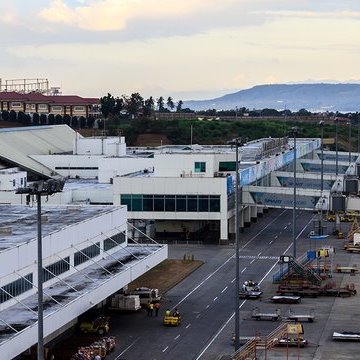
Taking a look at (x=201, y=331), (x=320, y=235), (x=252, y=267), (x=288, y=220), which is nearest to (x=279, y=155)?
(x=288, y=220)

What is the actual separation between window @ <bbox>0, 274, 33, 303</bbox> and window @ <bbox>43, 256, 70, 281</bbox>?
2.52 metres

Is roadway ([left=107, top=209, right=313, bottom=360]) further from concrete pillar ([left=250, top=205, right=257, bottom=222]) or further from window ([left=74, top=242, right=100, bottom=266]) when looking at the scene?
concrete pillar ([left=250, top=205, right=257, bottom=222])

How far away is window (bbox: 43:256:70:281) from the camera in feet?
201

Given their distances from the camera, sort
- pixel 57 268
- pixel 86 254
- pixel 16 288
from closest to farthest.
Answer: pixel 16 288 → pixel 57 268 → pixel 86 254

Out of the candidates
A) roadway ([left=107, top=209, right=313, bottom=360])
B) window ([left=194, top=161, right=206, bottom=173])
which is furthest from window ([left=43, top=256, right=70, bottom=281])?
Answer: window ([left=194, top=161, right=206, bottom=173])

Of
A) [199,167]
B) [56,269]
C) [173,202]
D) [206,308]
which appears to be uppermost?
[199,167]

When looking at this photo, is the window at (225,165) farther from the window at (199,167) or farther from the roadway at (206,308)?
the roadway at (206,308)

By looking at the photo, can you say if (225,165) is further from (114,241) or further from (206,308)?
(206,308)

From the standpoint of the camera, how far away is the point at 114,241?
75125mm

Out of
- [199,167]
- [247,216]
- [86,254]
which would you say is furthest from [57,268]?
[247,216]

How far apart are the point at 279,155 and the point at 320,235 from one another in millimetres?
36271

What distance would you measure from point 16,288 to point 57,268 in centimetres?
659

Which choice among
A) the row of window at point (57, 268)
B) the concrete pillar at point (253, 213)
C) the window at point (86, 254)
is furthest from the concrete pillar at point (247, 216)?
the window at point (86, 254)

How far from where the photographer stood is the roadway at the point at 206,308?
5994 centimetres
